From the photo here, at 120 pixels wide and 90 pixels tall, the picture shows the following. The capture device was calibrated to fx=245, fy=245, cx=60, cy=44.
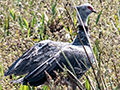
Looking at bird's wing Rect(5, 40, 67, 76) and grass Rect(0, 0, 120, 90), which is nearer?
bird's wing Rect(5, 40, 67, 76)

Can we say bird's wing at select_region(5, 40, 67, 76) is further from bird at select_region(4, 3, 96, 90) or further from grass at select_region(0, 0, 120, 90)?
grass at select_region(0, 0, 120, 90)

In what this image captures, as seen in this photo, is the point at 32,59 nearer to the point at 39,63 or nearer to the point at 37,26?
the point at 39,63

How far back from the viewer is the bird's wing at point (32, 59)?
3.36 metres

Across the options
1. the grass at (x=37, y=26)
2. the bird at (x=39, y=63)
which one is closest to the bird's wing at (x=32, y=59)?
the bird at (x=39, y=63)

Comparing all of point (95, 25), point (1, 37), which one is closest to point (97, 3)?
point (95, 25)

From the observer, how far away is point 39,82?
352cm

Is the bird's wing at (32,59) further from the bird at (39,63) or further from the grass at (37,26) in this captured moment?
the grass at (37,26)

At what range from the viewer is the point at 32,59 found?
11.2ft

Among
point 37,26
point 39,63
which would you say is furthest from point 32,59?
point 37,26

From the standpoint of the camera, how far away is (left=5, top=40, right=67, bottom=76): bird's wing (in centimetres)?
336

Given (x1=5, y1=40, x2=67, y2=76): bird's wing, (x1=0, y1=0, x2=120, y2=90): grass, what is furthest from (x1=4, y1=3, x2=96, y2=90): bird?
(x1=0, y1=0, x2=120, y2=90): grass

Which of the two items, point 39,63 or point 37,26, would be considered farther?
point 37,26

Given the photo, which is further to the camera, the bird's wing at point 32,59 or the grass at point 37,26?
the grass at point 37,26

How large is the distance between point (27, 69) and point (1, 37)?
1591mm
